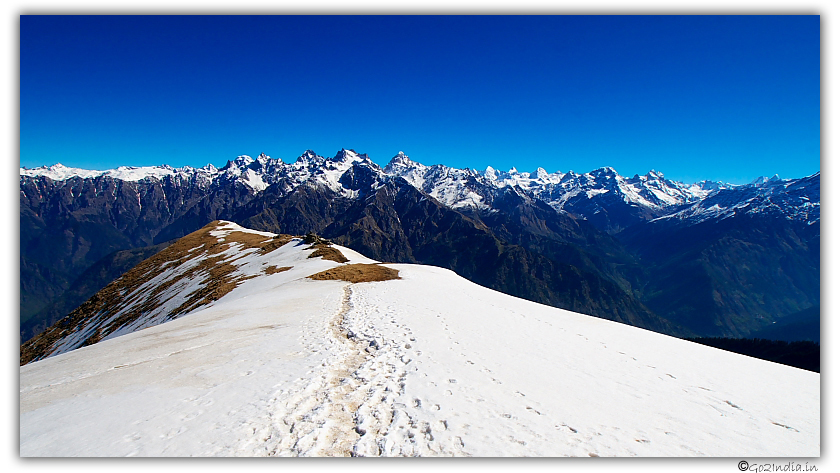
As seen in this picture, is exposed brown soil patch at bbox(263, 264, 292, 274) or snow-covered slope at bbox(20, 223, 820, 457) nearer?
snow-covered slope at bbox(20, 223, 820, 457)

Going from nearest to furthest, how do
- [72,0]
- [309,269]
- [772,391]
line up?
[772,391]
[72,0]
[309,269]

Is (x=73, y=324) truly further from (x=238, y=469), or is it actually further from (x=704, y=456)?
(x=704, y=456)

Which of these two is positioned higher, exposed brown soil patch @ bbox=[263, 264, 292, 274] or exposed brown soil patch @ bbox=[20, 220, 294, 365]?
exposed brown soil patch @ bbox=[263, 264, 292, 274]

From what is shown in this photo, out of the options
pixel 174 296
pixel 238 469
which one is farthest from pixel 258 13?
pixel 174 296

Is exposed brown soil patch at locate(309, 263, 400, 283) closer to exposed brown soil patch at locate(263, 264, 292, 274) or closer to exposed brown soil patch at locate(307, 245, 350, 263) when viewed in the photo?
exposed brown soil patch at locate(307, 245, 350, 263)

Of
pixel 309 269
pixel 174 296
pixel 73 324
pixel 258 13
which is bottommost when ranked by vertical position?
pixel 73 324

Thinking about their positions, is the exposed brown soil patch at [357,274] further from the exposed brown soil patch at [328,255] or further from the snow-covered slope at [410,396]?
the snow-covered slope at [410,396]

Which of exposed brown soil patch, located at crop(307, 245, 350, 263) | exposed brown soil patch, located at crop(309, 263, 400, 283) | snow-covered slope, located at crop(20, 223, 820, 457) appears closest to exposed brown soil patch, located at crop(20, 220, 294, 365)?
exposed brown soil patch, located at crop(307, 245, 350, 263)

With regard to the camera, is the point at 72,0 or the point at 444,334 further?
the point at 444,334
